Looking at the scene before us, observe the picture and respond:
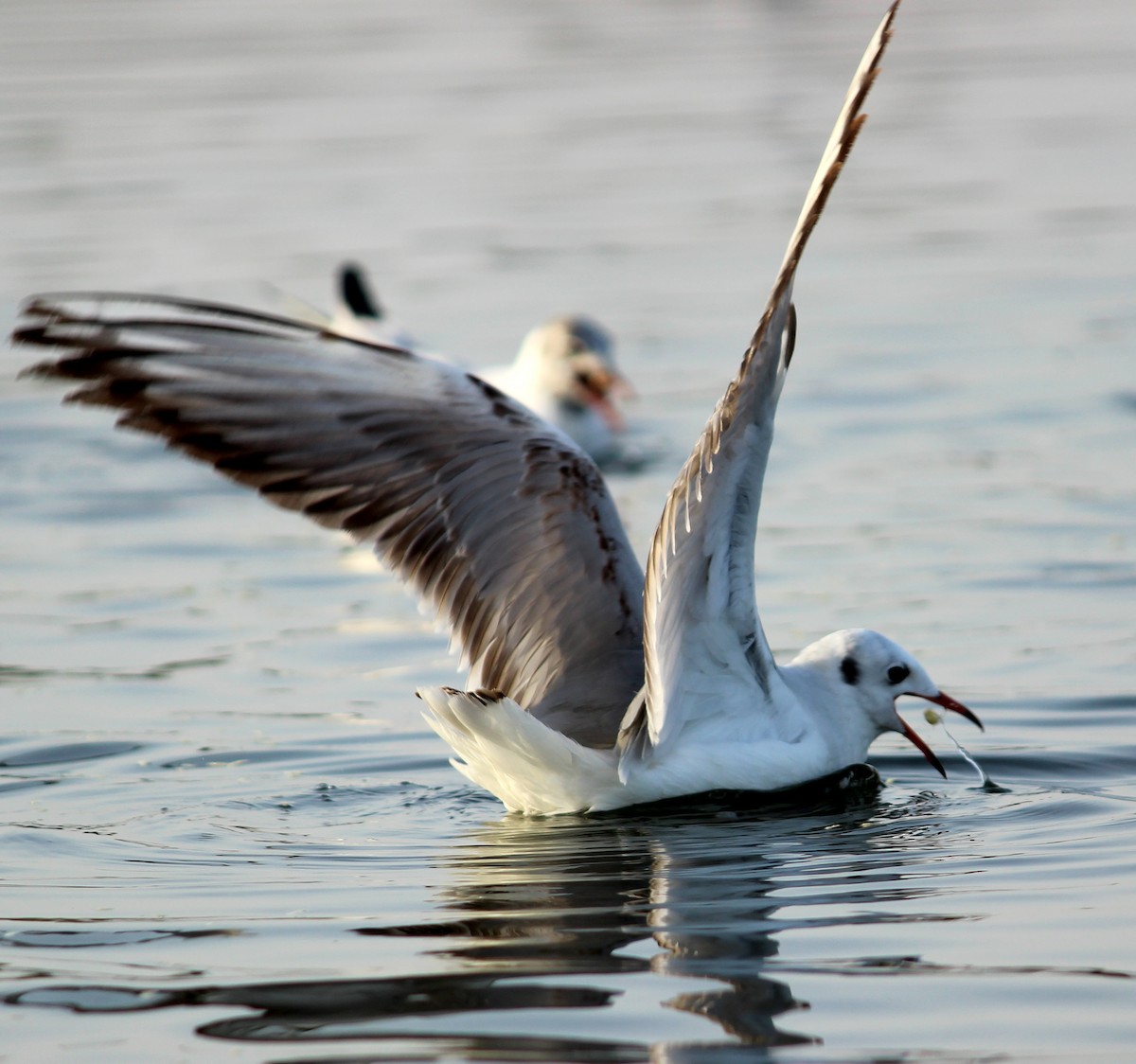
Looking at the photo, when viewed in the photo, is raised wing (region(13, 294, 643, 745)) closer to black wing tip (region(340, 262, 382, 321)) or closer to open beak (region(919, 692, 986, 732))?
open beak (region(919, 692, 986, 732))

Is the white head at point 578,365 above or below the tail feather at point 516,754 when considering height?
above

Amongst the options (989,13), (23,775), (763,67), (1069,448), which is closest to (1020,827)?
(23,775)

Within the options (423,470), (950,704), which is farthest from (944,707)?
(423,470)

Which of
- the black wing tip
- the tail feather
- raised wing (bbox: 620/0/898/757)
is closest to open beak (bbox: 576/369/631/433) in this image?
the black wing tip

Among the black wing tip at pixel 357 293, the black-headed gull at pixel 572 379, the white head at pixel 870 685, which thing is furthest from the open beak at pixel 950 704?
the black wing tip at pixel 357 293

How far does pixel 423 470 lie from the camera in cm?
667

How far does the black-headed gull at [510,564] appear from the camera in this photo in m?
6.26

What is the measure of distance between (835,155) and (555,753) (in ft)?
6.87

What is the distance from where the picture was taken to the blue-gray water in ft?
16.0

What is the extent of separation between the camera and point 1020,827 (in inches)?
250

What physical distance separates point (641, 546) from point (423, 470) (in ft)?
11.9

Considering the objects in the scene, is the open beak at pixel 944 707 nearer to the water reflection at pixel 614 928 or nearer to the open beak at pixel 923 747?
the open beak at pixel 923 747

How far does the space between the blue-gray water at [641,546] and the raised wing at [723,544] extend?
15.5 inches

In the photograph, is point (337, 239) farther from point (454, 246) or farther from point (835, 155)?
point (835, 155)
